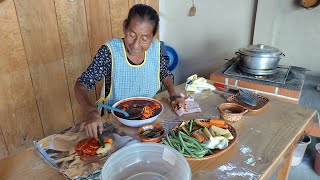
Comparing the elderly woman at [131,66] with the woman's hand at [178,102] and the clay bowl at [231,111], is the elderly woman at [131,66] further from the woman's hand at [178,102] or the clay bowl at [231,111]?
the clay bowl at [231,111]

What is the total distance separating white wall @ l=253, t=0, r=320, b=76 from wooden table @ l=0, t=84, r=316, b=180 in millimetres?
1095

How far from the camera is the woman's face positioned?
1.34 metres

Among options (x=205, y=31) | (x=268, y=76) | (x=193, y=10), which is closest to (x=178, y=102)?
(x=268, y=76)

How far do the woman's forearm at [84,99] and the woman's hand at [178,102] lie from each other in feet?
1.29

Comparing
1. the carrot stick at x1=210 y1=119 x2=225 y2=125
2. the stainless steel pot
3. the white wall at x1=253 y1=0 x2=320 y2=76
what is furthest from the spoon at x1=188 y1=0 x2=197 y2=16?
the carrot stick at x1=210 y1=119 x2=225 y2=125

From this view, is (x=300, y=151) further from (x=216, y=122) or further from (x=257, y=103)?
(x=216, y=122)

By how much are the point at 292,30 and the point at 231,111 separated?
54.5 inches

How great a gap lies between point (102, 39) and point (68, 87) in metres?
0.57

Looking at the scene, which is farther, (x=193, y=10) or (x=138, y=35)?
(x=193, y=10)

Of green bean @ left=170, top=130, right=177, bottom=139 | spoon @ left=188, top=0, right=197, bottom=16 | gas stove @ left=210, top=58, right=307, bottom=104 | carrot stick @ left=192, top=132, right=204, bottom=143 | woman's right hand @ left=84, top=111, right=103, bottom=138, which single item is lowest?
gas stove @ left=210, top=58, right=307, bottom=104

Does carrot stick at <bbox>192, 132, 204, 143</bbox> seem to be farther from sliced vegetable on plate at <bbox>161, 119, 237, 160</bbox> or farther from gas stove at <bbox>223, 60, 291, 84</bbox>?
gas stove at <bbox>223, 60, 291, 84</bbox>

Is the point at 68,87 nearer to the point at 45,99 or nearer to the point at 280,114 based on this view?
the point at 45,99

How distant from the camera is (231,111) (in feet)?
4.07

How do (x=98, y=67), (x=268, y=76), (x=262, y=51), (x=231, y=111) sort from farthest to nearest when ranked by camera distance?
(x=268, y=76)
(x=262, y=51)
(x=98, y=67)
(x=231, y=111)
